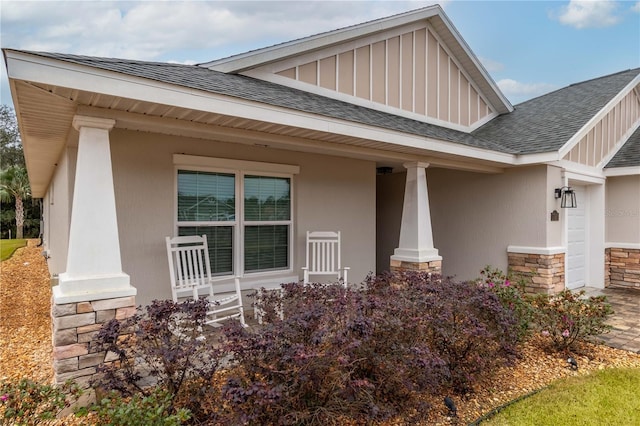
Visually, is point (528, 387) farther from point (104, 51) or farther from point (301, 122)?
point (104, 51)

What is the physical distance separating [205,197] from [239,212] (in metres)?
0.55

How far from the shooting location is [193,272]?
16.8 ft

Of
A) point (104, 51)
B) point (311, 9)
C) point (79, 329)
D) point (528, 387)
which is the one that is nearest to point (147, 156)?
point (79, 329)

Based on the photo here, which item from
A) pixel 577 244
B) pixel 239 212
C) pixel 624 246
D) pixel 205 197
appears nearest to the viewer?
pixel 205 197

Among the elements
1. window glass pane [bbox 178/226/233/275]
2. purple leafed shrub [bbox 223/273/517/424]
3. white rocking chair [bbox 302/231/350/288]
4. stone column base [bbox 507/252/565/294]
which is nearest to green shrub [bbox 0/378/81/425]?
purple leafed shrub [bbox 223/273/517/424]

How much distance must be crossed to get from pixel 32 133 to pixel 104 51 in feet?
54.6

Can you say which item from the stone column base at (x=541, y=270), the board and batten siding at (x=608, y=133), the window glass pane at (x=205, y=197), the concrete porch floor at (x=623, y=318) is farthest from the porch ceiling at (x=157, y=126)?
the concrete porch floor at (x=623, y=318)

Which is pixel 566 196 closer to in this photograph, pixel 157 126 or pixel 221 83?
pixel 221 83

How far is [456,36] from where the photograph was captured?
26.7ft

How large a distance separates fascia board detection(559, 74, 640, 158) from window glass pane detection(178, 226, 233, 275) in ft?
19.3

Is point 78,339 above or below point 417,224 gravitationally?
below

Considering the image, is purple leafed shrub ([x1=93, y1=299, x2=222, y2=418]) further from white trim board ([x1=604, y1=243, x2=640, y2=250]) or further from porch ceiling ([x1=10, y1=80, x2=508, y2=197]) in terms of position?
white trim board ([x1=604, y1=243, x2=640, y2=250])

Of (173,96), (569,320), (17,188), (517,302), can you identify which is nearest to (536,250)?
(569,320)

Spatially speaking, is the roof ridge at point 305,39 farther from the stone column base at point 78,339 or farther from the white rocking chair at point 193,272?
the stone column base at point 78,339
